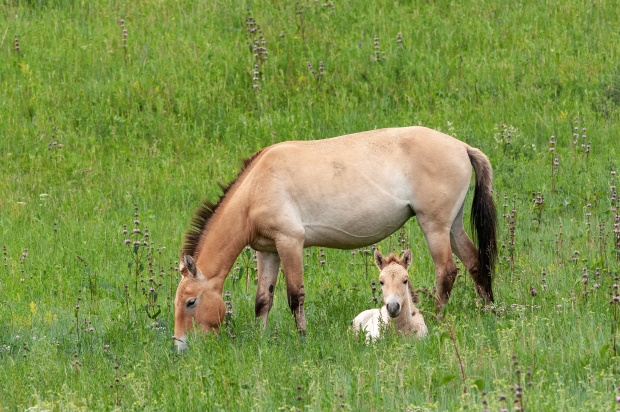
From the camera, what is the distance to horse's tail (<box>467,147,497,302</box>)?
32.5 ft

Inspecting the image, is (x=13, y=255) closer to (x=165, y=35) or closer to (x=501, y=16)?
(x=165, y=35)

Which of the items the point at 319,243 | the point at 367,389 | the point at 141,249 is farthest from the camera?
the point at 141,249

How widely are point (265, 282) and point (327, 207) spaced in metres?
0.87

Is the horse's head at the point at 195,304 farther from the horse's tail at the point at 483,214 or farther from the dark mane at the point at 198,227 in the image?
the horse's tail at the point at 483,214

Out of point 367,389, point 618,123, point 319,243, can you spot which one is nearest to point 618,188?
point 618,123

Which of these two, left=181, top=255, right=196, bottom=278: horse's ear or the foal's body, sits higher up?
left=181, top=255, right=196, bottom=278: horse's ear

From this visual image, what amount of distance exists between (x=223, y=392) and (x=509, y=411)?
2119mm

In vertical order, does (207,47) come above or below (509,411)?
below

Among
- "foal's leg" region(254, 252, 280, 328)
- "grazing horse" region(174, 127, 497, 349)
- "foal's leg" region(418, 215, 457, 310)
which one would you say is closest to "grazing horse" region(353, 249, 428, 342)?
"foal's leg" region(418, 215, 457, 310)

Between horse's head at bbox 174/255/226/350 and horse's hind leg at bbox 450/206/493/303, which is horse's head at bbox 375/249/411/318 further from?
horse's head at bbox 174/255/226/350

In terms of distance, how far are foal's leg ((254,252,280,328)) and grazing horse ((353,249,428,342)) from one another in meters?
0.81

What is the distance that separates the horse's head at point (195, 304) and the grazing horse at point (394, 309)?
1.18m

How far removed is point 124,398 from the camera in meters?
7.24

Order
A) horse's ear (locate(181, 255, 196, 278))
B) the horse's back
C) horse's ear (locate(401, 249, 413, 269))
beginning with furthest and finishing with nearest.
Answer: the horse's back, horse's ear (locate(401, 249, 413, 269)), horse's ear (locate(181, 255, 196, 278))
